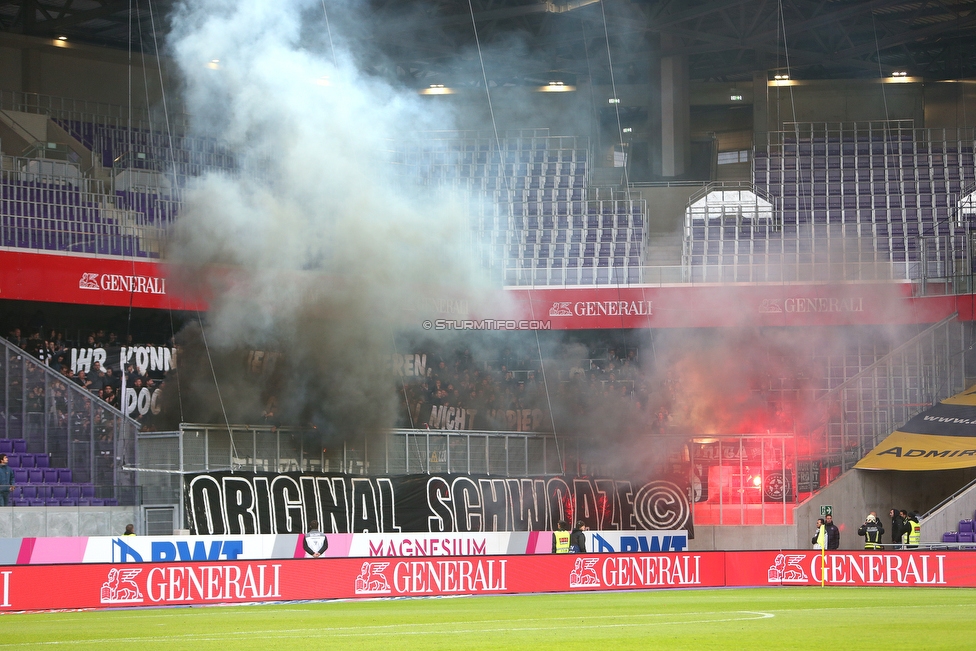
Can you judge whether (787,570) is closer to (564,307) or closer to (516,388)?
(516,388)

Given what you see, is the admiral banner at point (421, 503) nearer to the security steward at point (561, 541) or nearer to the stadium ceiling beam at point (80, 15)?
the security steward at point (561, 541)

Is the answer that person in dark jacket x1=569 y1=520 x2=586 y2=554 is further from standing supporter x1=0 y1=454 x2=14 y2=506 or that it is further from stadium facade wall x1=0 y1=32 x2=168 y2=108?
stadium facade wall x1=0 y1=32 x2=168 y2=108

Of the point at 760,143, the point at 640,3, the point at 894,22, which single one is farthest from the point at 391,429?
the point at 894,22

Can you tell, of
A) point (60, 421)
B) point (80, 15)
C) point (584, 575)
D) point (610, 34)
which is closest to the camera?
point (584, 575)

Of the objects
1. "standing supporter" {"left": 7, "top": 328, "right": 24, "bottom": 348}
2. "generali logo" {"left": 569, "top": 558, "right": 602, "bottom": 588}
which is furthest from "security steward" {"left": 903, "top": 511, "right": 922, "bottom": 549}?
"standing supporter" {"left": 7, "top": 328, "right": 24, "bottom": 348}

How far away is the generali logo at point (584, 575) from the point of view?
22.8 metres

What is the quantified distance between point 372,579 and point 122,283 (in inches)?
446

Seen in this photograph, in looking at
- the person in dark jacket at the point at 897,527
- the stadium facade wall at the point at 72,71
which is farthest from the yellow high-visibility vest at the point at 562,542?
the stadium facade wall at the point at 72,71

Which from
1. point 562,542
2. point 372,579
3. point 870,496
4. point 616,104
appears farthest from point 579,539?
point 616,104

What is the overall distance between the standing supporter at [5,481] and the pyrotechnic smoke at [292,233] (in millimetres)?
5455

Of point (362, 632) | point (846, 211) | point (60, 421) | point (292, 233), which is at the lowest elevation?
point (362, 632)

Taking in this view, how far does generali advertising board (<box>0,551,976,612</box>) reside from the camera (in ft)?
58.6

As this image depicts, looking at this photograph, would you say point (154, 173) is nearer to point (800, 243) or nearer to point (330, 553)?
point (330, 553)

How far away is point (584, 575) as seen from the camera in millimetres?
22828
